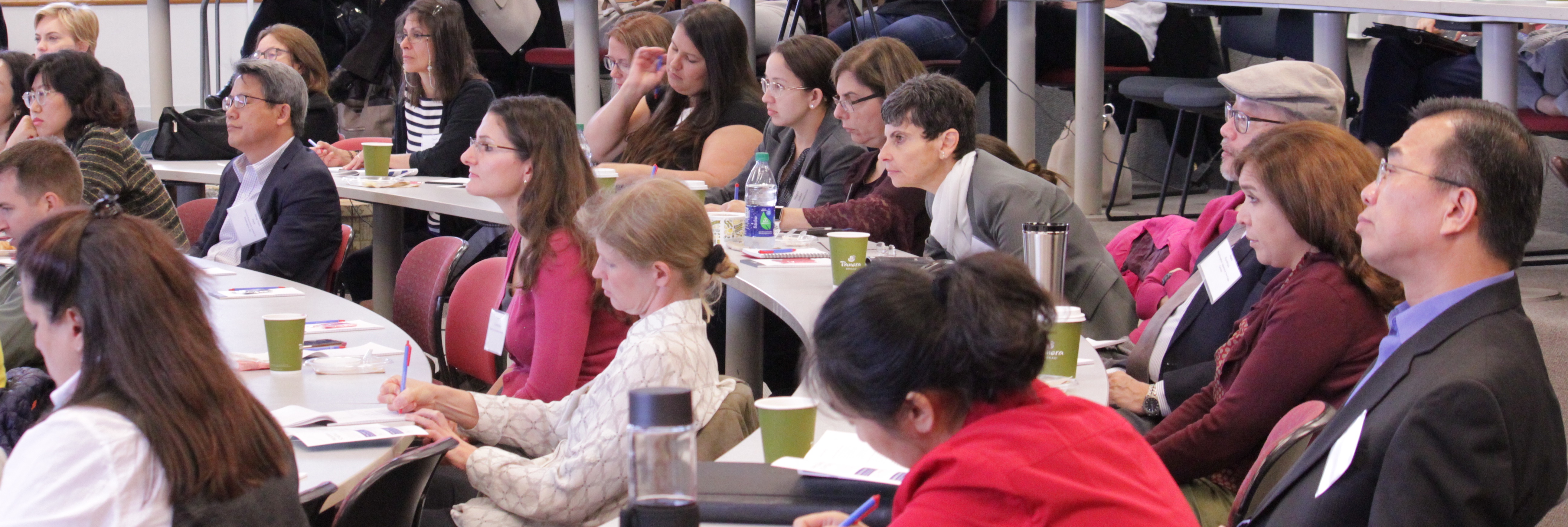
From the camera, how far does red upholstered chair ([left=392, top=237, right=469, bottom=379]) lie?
312cm

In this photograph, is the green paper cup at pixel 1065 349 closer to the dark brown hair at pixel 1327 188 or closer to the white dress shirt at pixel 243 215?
the dark brown hair at pixel 1327 188

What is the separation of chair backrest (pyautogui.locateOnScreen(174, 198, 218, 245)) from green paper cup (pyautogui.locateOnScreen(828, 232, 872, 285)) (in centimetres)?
247

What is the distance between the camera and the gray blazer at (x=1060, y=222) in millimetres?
2828

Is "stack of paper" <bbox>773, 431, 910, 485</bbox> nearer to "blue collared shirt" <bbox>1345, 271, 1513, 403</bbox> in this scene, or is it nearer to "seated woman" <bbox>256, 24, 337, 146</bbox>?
"blue collared shirt" <bbox>1345, 271, 1513, 403</bbox>

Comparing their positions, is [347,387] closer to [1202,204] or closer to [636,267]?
[636,267]

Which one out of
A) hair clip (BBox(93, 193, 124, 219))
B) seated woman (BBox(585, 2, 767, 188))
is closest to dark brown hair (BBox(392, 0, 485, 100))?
seated woman (BBox(585, 2, 767, 188))

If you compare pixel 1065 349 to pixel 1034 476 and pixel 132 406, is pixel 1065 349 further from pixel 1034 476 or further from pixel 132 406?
pixel 132 406

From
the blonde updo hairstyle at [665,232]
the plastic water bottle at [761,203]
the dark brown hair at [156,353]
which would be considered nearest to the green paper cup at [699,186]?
the plastic water bottle at [761,203]

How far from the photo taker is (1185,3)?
13.4 ft

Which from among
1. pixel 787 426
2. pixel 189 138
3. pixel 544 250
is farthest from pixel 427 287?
pixel 189 138

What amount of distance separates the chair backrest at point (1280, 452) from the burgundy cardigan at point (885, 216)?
1.77m

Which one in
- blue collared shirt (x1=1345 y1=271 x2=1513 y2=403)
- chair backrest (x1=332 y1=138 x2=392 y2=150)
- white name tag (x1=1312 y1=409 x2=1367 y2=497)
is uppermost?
chair backrest (x1=332 y1=138 x2=392 y2=150)

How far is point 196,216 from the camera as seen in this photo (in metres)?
4.27

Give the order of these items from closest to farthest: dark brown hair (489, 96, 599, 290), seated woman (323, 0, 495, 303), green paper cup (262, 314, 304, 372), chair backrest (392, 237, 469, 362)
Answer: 1. green paper cup (262, 314, 304, 372)
2. dark brown hair (489, 96, 599, 290)
3. chair backrest (392, 237, 469, 362)
4. seated woman (323, 0, 495, 303)
